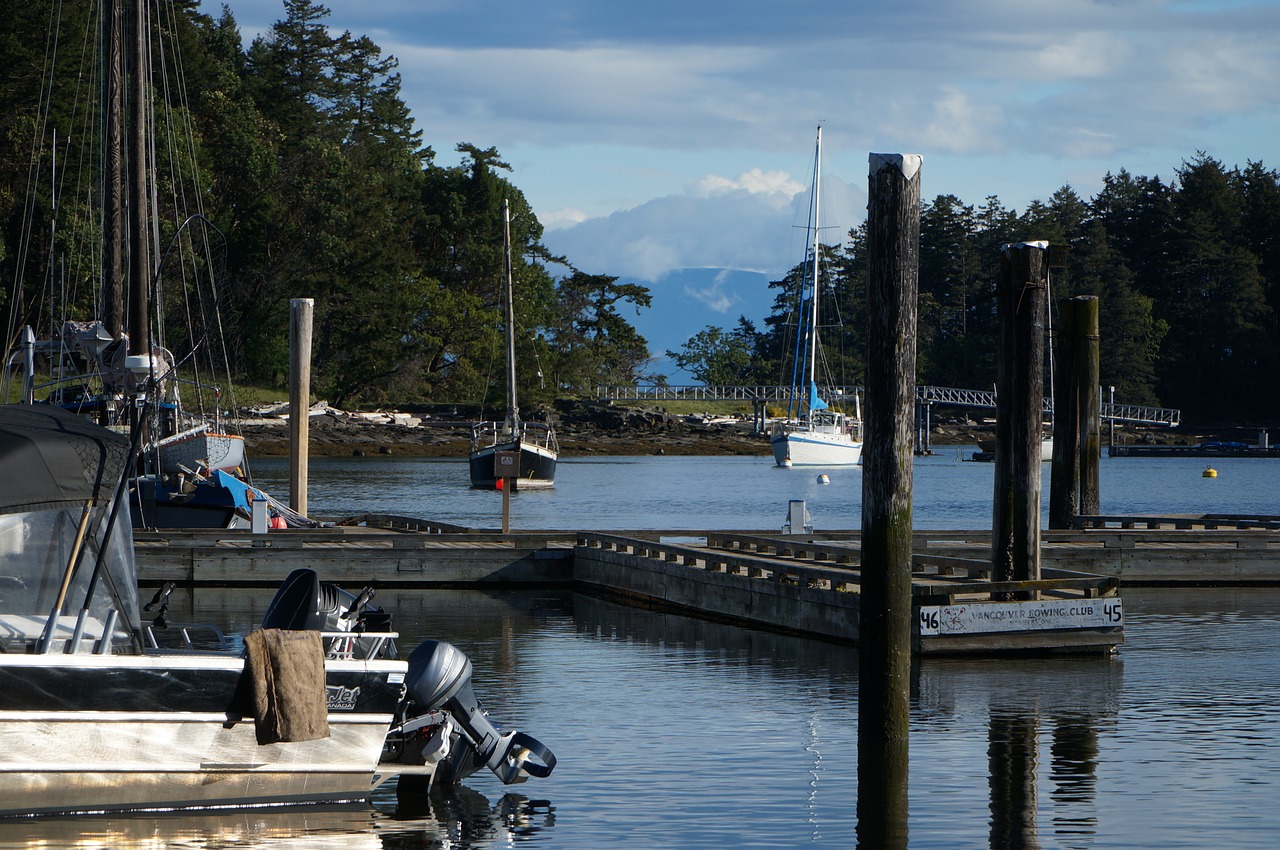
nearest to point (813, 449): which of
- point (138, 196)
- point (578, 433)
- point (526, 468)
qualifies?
point (578, 433)

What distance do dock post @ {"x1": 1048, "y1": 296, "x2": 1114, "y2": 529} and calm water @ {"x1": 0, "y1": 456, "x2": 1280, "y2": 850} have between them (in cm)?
536

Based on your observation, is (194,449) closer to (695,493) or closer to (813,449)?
(695,493)

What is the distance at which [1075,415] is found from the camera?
29.1m

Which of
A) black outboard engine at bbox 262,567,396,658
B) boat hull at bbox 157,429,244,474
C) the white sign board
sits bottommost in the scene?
the white sign board

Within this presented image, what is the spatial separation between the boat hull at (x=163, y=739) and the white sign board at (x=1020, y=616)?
8.00 m

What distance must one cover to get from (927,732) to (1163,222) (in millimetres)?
123242

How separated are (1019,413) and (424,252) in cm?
8444

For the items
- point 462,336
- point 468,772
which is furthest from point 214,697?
point 462,336

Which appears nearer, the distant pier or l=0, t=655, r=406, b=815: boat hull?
l=0, t=655, r=406, b=815: boat hull

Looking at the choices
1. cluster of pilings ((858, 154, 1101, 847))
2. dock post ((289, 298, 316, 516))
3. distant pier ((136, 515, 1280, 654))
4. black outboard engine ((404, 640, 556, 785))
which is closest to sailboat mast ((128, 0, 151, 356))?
dock post ((289, 298, 316, 516))

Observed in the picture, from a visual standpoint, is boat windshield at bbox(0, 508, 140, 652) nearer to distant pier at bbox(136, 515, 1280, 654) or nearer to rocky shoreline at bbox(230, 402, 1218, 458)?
distant pier at bbox(136, 515, 1280, 654)

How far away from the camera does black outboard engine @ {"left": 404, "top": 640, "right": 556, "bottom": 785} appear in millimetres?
11625

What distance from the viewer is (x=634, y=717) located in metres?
15.1

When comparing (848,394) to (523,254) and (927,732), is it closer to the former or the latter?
(523,254)
